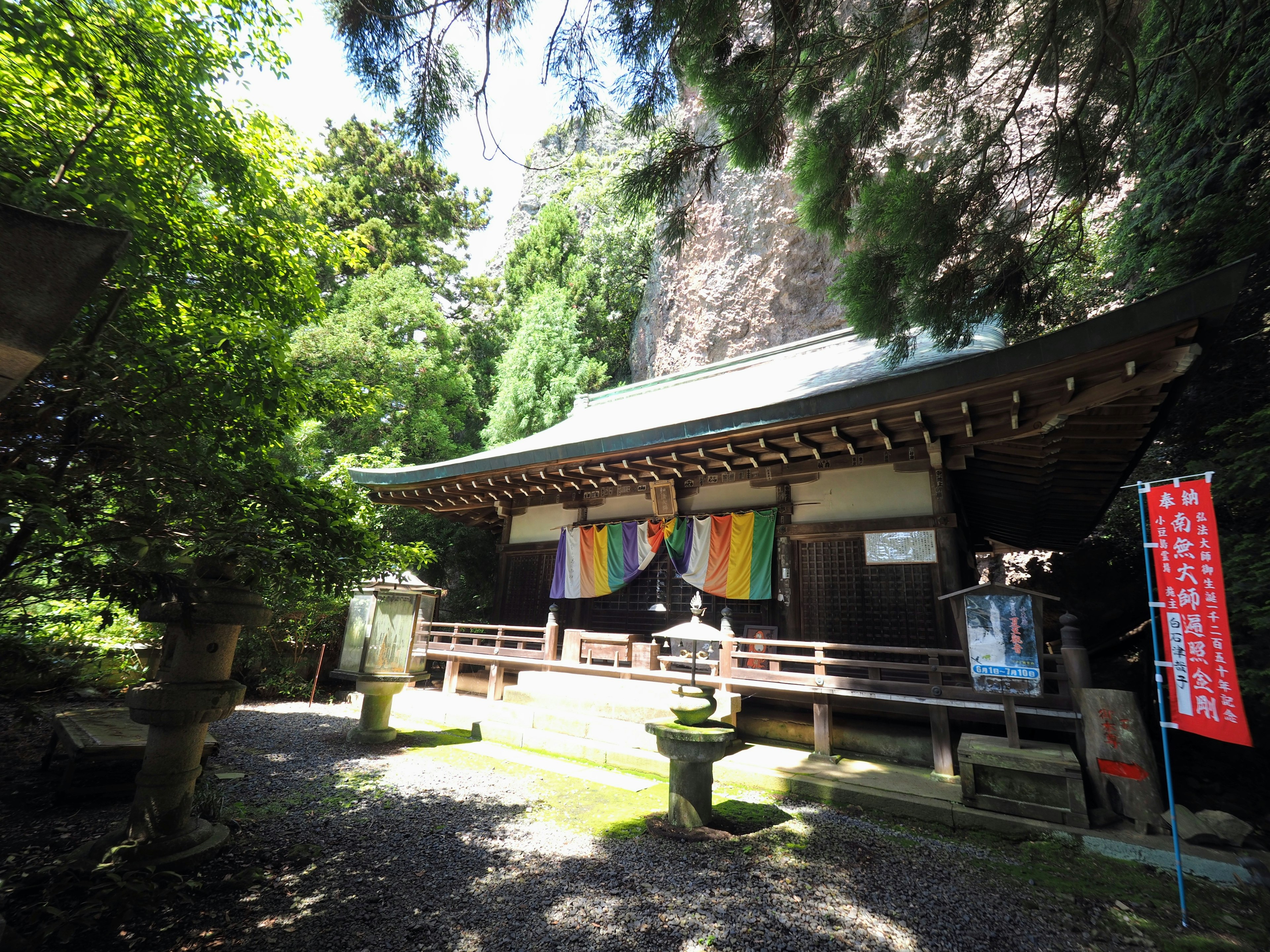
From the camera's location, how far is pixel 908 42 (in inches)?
189

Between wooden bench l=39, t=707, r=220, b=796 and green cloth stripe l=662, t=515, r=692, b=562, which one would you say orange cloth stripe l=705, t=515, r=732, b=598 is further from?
wooden bench l=39, t=707, r=220, b=796

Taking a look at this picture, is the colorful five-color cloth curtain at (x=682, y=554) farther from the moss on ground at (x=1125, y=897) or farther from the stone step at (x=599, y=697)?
the moss on ground at (x=1125, y=897)

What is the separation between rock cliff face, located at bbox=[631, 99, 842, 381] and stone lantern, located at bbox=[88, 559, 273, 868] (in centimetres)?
1666

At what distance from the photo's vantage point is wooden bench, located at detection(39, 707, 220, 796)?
4117 mm

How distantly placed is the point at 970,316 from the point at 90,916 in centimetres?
708

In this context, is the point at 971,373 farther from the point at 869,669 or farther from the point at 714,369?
the point at 714,369

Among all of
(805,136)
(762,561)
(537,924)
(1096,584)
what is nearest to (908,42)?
(805,136)

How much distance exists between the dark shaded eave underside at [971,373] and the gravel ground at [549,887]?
3.80 metres

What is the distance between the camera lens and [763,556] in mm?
7641

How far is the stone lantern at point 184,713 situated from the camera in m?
3.16

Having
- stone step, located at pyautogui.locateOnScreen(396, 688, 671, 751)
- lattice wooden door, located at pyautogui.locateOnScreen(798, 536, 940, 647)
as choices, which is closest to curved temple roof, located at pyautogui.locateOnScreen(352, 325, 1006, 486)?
lattice wooden door, located at pyautogui.locateOnScreen(798, 536, 940, 647)

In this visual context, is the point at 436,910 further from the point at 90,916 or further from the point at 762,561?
the point at 762,561

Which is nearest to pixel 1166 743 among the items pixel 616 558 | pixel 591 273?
pixel 616 558

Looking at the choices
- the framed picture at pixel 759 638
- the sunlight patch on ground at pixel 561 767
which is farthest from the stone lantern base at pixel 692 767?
the framed picture at pixel 759 638
